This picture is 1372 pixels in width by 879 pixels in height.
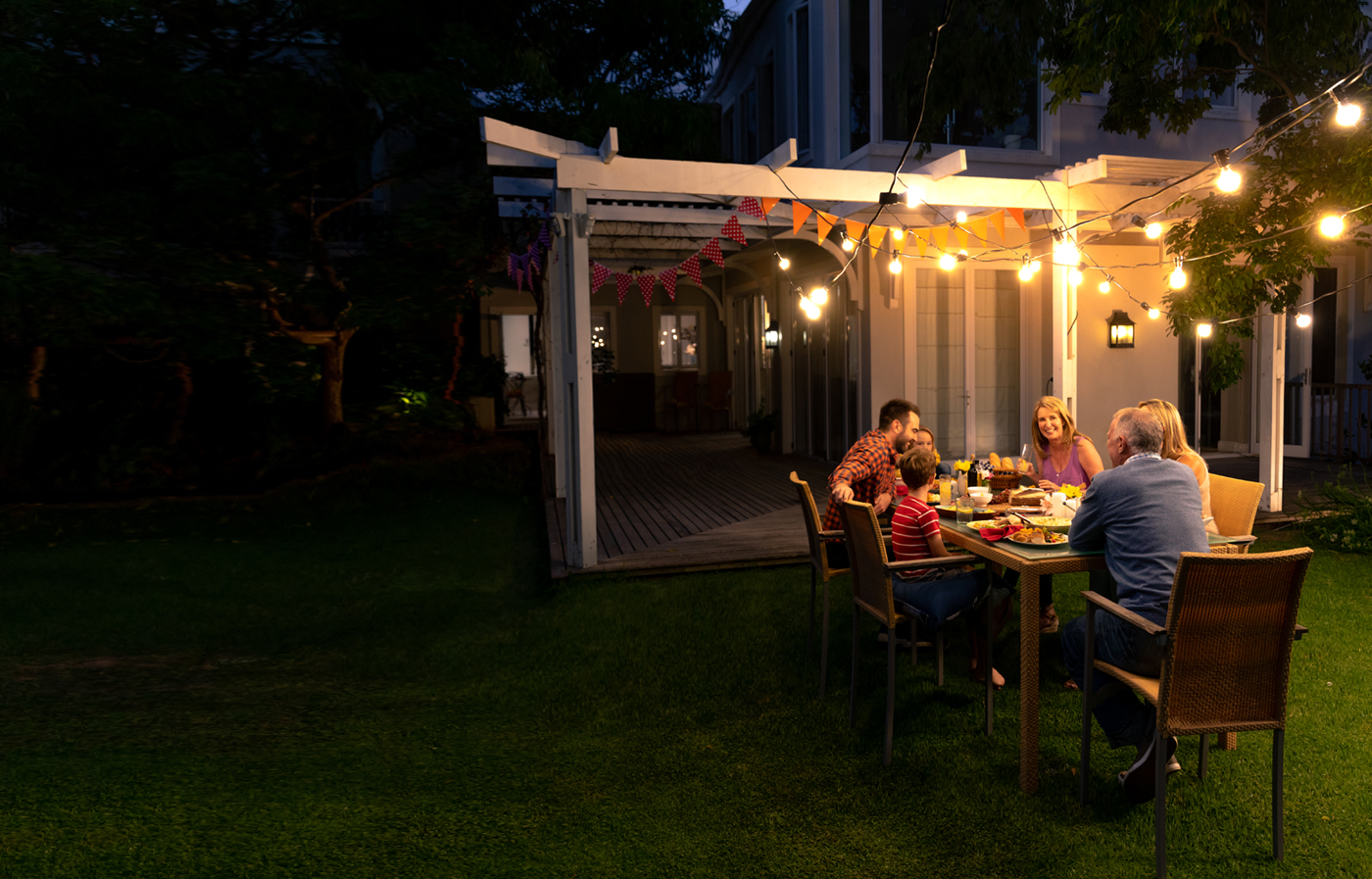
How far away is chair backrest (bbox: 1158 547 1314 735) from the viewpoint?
7.29ft

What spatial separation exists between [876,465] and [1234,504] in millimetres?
1528

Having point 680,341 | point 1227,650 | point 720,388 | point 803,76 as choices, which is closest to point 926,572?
point 1227,650

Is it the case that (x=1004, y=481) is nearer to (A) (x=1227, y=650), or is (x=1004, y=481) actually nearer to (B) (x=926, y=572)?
(B) (x=926, y=572)

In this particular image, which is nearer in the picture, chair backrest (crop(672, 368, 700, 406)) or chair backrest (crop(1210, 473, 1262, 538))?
chair backrest (crop(1210, 473, 1262, 538))

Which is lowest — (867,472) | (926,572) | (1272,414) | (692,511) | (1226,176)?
(692,511)

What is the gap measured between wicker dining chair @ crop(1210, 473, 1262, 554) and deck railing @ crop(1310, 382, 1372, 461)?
6765 millimetres

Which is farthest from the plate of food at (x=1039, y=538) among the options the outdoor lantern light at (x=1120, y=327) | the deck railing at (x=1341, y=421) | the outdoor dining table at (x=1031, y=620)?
the deck railing at (x=1341, y=421)

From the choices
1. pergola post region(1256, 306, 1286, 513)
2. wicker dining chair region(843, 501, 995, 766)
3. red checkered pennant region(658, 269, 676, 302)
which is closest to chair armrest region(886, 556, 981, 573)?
wicker dining chair region(843, 501, 995, 766)

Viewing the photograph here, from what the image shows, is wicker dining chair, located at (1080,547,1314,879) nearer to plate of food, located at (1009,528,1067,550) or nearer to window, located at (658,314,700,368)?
plate of food, located at (1009,528,1067,550)

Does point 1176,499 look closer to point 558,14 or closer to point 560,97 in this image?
point 560,97

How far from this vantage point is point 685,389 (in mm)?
15094

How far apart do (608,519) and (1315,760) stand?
17.1 ft

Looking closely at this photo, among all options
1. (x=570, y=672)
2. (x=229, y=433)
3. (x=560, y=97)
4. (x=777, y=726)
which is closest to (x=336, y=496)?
(x=229, y=433)

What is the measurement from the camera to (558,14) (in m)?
8.89
